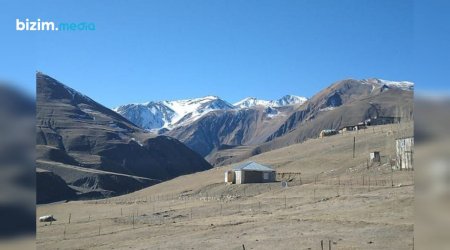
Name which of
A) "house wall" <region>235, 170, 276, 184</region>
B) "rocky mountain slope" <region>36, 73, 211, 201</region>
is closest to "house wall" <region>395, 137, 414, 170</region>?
"house wall" <region>235, 170, 276, 184</region>

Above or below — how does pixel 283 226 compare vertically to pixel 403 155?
below

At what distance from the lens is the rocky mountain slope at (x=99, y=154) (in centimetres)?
11244

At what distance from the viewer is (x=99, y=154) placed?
152500 mm

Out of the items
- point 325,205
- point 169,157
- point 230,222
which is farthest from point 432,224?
point 169,157

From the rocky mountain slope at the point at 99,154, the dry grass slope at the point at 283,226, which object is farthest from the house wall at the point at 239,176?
the rocky mountain slope at the point at 99,154

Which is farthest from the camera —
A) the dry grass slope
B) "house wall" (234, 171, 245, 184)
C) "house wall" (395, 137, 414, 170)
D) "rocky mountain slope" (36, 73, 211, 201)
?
"rocky mountain slope" (36, 73, 211, 201)

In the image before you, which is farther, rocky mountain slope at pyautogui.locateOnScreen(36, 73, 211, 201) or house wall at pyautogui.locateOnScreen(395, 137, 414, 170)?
rocky mountain slope at pyautogui.locateOnScreen(36, 73, 211, 201)

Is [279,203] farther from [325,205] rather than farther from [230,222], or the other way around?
[230,222]

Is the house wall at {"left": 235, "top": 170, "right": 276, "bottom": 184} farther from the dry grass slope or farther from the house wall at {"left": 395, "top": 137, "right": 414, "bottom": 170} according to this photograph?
the house wall at {"left": 395, "top": 137, "right": 414, "bottom": 170}

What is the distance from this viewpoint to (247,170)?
210 feet

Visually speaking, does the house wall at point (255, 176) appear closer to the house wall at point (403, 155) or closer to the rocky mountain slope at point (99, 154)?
the house wall at point (403, 155)

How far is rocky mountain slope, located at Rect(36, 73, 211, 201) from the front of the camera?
369ft

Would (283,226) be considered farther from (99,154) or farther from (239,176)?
(99,154)

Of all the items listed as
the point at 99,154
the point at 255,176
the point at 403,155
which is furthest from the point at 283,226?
the point at 99,154
